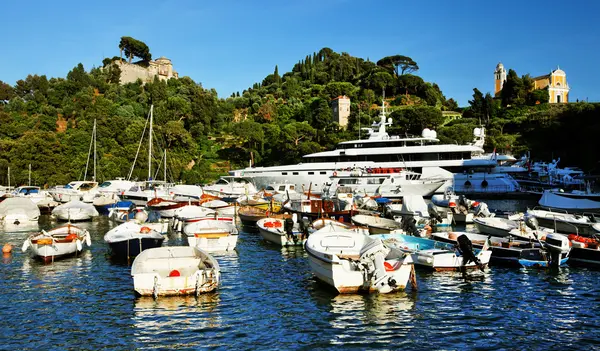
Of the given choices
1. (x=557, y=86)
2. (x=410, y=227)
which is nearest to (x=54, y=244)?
(x=410, y=227)

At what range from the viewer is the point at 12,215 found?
4100 centimetres

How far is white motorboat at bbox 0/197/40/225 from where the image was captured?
40969mm

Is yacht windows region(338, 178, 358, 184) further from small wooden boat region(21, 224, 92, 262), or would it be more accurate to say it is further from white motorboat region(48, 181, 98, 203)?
small wooden boat region(21, 224, 92, 262)

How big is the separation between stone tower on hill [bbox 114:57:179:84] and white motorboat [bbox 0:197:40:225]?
92435 millimetres

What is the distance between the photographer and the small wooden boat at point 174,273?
17.4m

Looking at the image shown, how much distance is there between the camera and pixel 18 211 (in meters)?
41.7

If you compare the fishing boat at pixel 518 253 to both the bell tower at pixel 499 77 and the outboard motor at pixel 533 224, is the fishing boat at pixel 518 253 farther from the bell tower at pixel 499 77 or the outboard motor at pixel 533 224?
the bell tower at pixel 499 77

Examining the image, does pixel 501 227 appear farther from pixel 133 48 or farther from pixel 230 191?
pixel 133 48

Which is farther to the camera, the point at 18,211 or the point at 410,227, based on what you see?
the point at 18,211

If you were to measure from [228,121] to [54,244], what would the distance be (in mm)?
96017

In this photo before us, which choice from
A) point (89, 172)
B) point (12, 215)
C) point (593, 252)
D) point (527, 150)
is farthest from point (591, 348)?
point (527, 150)

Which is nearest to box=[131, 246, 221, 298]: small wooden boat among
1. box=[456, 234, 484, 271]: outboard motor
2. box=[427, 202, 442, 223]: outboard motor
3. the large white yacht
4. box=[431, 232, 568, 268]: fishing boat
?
box=[456, 234, 484, 271]: outboard motor

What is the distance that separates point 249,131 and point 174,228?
6205 cm

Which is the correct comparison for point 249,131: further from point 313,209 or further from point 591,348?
point 591,348
